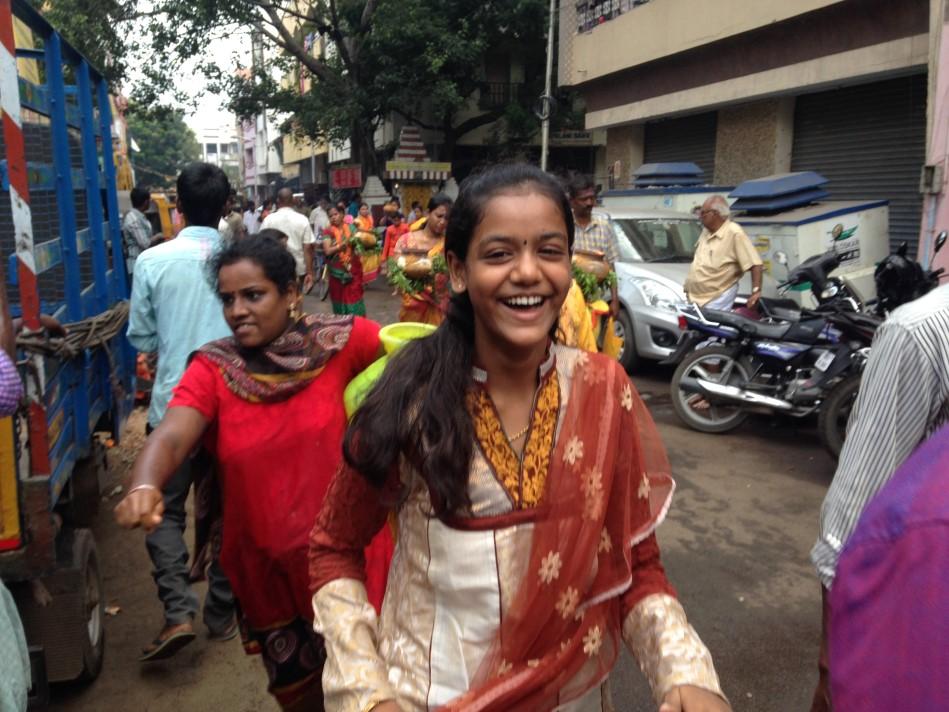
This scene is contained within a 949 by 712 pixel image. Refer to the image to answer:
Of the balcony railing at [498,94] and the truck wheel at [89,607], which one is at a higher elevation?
the balcony railing at [498,94]

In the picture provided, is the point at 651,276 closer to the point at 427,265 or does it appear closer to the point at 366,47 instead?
the point at 427,265

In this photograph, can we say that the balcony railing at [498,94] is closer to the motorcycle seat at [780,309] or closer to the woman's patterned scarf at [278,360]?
the motorcycle seat at [780,309]

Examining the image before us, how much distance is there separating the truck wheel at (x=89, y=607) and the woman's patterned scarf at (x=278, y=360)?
1.07m

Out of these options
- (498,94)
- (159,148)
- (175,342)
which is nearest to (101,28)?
(498,94)

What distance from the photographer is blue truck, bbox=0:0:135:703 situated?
2.50m

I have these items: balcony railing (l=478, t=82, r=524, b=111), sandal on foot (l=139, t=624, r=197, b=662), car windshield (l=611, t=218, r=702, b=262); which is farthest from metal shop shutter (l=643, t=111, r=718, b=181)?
sandal on foot (l=139, t=624, r=197, b=662)

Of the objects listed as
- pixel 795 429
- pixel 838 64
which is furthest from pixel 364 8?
pixel 795 429

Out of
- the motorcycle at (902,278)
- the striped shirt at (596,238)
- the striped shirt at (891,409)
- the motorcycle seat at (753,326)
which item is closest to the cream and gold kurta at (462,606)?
the striped shirt at (891,409)

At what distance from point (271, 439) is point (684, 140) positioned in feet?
42.6

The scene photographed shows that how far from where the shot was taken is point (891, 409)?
157 centimetres

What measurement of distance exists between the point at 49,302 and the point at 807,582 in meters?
3.66

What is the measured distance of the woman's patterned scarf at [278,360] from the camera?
2258mm

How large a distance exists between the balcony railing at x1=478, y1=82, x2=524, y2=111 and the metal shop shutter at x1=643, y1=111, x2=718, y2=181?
699cm

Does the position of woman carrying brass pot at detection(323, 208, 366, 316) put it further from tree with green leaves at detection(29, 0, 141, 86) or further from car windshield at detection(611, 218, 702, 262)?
tree with green leaves at detection(29, 0, 141, 86)
